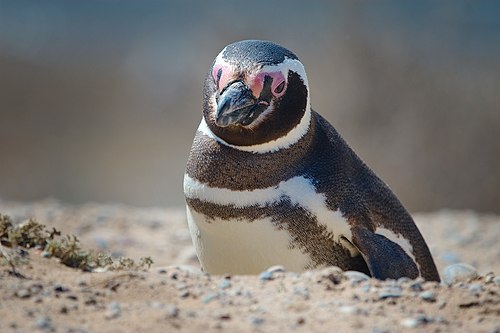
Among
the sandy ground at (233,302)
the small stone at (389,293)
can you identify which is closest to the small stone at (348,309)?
the sandy ground at (233,302)

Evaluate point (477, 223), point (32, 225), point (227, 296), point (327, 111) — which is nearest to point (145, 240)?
point (477, 223)

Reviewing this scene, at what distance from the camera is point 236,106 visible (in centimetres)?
429

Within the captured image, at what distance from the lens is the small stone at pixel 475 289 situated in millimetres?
3557

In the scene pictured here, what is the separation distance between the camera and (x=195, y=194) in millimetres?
4617

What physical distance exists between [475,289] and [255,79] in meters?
1.44

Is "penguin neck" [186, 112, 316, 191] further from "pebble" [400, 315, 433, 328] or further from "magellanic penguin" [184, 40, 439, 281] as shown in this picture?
"pebble" [400, 315, 433, 328]

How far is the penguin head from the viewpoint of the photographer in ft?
14.3

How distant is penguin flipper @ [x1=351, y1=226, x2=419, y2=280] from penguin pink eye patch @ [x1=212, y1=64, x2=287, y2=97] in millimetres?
762

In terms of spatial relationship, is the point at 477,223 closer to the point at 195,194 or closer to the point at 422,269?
the point at 422,269

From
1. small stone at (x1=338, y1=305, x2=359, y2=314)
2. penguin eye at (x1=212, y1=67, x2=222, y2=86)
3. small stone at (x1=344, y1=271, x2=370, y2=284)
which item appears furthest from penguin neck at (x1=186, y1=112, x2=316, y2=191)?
small stone at (x1=338, y1=305, x2=359, y2=314)

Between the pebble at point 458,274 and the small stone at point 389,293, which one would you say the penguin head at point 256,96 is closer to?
the pebble at point 458,274

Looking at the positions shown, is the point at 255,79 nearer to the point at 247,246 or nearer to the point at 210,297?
the point at 247,246

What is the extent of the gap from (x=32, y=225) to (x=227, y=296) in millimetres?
1198

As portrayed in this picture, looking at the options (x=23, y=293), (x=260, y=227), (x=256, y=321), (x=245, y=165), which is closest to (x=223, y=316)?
(x=256, y=321)
